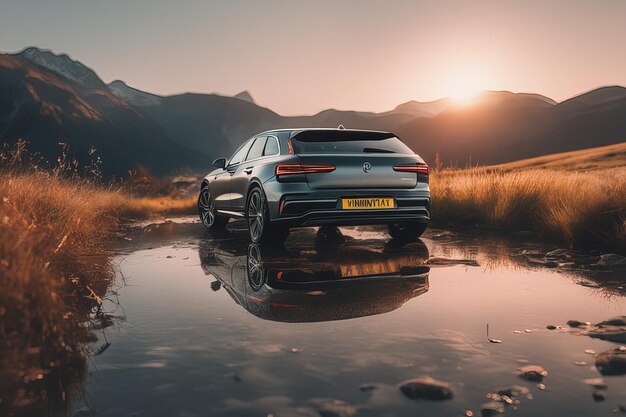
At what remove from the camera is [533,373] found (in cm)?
331

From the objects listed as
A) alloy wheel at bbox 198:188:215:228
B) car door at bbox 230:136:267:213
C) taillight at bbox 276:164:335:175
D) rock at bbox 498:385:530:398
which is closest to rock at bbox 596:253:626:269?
taillight at bbox 276:164:335:175

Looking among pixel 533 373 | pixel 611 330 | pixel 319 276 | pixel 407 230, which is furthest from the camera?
pixel 407 230

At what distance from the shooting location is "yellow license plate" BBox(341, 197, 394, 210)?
326 inches

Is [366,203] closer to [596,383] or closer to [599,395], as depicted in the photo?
[596,383]

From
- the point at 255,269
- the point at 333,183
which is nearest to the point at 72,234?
the point at 255,269

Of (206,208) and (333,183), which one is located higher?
(333,183)

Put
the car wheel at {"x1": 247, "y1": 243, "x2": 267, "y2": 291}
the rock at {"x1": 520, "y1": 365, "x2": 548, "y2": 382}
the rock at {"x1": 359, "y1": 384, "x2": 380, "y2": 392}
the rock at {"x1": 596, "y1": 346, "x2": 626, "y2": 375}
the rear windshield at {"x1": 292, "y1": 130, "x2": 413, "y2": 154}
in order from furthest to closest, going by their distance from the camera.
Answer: the rear windshield at {"x1": 292, "y1": 130, "x2": 413, "y2": 154} → the car wheel at {"x1": 247, "y1": 243, "x2": 267, "y2": 291} → the rock at {"x1": 596, "y1": 346, "x2": 626, "y2": 375} → the rock at {"x1": 520, "y1": 365, "x2": 548, "y2": 382} → the rock at {"x1": 359, "y1": 384, "x2": 380, "y2": 392}

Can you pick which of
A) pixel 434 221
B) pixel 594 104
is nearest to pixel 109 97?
pixel 594 104

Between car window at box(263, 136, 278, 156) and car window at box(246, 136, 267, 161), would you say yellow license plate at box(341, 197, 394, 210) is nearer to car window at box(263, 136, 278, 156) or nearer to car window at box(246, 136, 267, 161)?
car window at box(263, 136, 278, 156)

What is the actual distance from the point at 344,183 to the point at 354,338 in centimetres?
443

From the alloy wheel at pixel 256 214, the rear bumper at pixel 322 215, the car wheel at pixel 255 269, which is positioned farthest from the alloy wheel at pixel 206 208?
the rear bumper at pixel 322 215

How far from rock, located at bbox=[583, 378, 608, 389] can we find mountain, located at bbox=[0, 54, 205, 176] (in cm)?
11754

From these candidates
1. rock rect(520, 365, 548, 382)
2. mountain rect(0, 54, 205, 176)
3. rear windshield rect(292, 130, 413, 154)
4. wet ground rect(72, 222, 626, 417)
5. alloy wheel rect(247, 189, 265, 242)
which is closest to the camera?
wet ground rect(72, 222, 626, 417)

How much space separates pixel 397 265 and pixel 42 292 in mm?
4477
